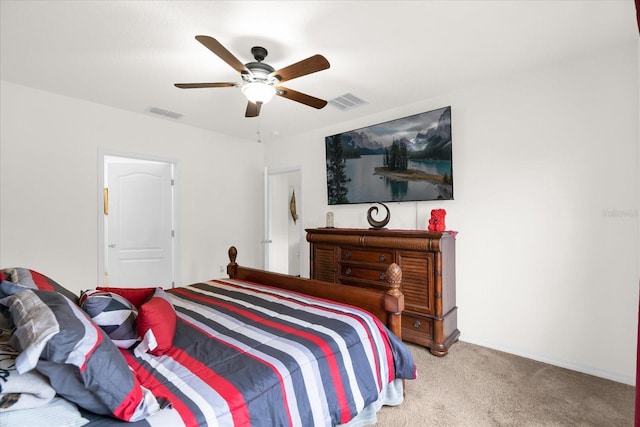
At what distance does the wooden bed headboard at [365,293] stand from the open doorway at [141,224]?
6.88 feet

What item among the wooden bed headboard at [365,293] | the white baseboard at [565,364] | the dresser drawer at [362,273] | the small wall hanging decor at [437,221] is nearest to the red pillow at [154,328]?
the wooden bed headboard at [365,293]

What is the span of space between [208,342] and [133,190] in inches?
133

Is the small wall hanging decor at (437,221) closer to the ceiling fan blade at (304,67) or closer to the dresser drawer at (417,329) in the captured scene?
the dresser drawer at (417,329)

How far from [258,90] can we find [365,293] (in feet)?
5.38

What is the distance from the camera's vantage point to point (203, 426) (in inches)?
38.5

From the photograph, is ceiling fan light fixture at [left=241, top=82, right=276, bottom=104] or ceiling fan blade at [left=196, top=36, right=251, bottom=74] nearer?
ceiling fan blade at [left=196, top=36, right=251, bottom=74]

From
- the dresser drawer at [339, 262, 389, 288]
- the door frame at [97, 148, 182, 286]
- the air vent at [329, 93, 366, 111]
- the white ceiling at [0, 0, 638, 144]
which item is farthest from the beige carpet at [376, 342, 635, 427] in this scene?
the door frame at [97, 148, 182, 286]

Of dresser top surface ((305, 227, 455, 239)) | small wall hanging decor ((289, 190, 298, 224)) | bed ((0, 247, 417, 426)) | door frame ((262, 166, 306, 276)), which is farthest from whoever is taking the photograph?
small wall hanging decor ((289, 190, 298, 224))

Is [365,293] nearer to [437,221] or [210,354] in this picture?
[210,354]

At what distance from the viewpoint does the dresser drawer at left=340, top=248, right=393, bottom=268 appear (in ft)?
10.1

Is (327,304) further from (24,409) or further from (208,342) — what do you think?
(24,409)

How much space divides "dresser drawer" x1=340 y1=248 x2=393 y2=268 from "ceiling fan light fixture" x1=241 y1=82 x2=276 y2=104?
1.87 m

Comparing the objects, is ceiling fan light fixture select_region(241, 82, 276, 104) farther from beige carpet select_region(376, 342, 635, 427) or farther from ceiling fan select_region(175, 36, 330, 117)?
beige carpet select_region(376, 342, 635, 427)

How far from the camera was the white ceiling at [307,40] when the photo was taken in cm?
190
